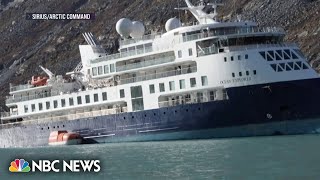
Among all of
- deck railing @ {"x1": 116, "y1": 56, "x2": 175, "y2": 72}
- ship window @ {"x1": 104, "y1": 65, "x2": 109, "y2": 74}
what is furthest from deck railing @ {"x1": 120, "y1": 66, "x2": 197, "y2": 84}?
ship window @ {"x1": 104, "y1": 65, "x2": 109, "y2": 74}

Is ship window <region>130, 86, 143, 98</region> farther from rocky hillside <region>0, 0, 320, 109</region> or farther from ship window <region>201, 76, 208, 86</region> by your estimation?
rocky hillside <region>0, 0, 320, 109</region>

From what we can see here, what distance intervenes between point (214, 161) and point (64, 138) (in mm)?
31409

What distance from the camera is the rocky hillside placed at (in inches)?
4190

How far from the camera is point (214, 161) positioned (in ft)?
142

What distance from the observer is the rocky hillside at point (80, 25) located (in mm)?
106438

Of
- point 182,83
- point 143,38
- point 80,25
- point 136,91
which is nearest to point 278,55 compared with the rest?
point 182,83

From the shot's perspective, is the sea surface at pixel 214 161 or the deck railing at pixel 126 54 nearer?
the sea surface at pixel 214 161

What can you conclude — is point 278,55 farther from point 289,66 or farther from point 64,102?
point 64,102

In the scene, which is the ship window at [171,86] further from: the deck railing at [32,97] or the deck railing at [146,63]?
the deck railing at [32,97]

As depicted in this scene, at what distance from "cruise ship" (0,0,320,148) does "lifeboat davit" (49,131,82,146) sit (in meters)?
0.68

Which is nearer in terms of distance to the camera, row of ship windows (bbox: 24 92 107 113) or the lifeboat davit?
the lifeboat davit

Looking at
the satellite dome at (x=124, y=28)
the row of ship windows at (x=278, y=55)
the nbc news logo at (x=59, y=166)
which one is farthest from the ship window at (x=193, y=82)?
the nbc news logo at (x=59, y=166)

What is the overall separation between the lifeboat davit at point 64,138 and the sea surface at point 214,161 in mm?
13583

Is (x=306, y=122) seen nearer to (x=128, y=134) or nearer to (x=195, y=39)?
(x=195, y=39)
